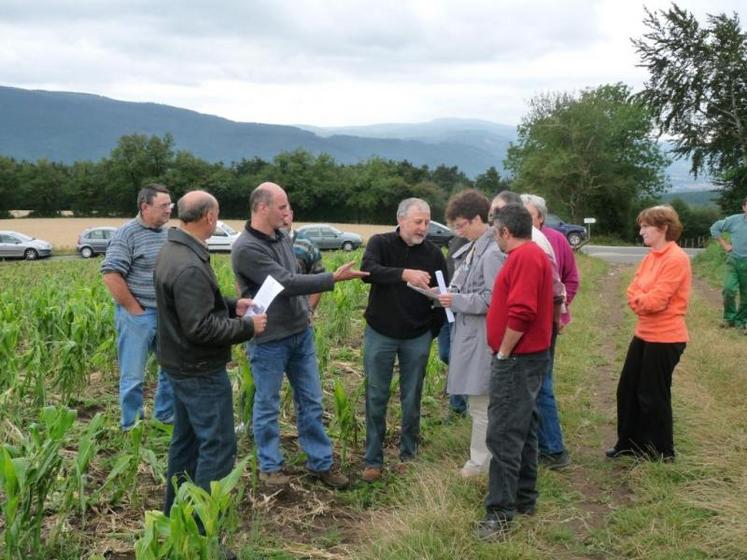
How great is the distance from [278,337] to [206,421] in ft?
2.95

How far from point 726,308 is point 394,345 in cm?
644

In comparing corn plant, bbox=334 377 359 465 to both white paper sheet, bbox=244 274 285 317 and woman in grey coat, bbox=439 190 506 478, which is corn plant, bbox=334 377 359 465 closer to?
woman in grey coat, bbox=439 190 506 478

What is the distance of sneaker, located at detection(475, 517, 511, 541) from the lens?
10.7 ft

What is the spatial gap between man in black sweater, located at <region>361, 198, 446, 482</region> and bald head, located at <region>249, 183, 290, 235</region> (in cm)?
64

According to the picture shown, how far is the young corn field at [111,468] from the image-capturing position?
2637 mm

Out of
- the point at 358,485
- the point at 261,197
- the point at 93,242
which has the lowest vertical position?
the point at 93,242

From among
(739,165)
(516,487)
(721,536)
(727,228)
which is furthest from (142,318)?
(739,165)

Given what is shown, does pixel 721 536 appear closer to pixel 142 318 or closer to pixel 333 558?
pixel 333 558

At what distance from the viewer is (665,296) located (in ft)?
13.6

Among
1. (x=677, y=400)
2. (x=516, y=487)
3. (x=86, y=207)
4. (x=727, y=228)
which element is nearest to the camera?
(x=516, y=487)

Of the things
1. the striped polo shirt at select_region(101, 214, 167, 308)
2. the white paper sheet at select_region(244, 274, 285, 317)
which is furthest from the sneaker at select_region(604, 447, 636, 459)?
the striped polo shirt at select_region(101, 214, 167, 308)

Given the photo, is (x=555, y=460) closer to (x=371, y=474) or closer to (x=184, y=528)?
(x=371, y=474)

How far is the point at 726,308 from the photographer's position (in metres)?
8.78

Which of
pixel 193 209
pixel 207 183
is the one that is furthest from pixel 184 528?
pixel 207 183
